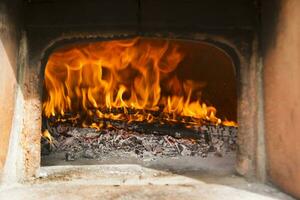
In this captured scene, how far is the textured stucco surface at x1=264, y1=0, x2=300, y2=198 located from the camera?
1.98 m

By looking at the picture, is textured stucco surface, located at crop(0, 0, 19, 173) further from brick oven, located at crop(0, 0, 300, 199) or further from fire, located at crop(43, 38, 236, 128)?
fire, located at crop(43, 38, 236, 128)

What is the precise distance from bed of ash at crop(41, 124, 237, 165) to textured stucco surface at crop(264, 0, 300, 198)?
91 centimetres

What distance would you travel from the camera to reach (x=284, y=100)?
2.12m

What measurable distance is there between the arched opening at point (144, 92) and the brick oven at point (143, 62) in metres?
0.01

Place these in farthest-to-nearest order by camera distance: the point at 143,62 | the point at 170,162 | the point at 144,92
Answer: the point at 144,92, the point at 143,62, the point at 170,162

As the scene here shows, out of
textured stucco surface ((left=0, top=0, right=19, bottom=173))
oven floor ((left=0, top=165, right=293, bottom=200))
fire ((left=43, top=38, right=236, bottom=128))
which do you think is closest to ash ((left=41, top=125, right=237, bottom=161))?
fire ((left=43, top=38, right=236, bottom=128))

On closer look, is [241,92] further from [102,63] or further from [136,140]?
[102,63]

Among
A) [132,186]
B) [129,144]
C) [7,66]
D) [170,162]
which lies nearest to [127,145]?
[129,144]

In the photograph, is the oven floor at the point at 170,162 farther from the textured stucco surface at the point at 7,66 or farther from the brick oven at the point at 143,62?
the textured stucco surface at the point at 7,66

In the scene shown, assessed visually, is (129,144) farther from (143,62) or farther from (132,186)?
(132,186)

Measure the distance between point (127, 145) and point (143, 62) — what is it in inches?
31.8

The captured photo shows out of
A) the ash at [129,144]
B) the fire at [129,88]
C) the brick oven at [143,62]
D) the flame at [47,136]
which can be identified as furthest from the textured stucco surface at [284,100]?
the flame at [47,136]

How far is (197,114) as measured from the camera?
3.53 meters

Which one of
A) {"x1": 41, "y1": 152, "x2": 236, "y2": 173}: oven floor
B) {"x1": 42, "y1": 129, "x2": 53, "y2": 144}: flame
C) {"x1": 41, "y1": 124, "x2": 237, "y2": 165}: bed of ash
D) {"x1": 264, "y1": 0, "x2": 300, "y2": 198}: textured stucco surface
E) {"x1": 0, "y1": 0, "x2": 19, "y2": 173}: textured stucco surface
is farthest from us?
{"x1": 42, "y1": 129, "x2": 53, "y2": 144}: flame
